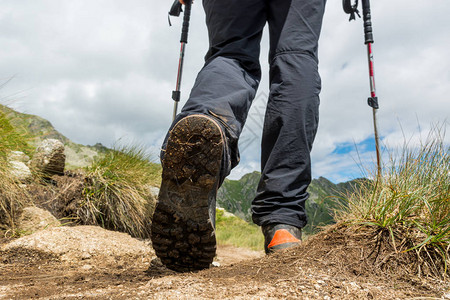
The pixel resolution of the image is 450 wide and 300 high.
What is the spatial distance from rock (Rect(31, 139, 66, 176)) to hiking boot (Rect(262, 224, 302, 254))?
3162mm

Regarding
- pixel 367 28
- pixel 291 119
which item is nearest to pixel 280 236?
pixel 291 119

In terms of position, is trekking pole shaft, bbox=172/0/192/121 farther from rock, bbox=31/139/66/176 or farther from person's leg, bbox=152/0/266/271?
person's leg, bbox=152/0/266/271

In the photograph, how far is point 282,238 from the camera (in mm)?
1652

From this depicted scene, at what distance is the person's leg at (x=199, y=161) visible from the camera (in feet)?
4.40

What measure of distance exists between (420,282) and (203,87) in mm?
1228

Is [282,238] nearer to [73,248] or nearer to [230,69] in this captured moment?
[230,69]

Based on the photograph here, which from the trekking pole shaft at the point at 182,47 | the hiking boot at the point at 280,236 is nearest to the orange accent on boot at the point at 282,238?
the hiking boot at the point at 280,236

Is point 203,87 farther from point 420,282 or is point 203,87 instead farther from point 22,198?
point 22,198

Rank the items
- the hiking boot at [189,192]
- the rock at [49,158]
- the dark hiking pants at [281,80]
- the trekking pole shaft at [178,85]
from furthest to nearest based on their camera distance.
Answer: the trekking pole shaft at [178,85], the rock at [49,158], the dark hiking pants at [281,80], the hiking boot at [189,192]

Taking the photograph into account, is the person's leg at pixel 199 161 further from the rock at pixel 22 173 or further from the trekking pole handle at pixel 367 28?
the trekking pole handle at pixel 367 28

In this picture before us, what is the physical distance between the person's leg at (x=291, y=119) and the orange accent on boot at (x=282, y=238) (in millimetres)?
52

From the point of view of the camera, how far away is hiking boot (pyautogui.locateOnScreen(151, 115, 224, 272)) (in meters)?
1.33

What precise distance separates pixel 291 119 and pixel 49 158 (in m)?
3.27

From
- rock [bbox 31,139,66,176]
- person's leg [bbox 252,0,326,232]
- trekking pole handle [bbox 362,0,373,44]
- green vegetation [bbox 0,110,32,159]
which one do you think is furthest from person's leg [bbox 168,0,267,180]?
trekking pole handle [bbox 362,0,373,44]
